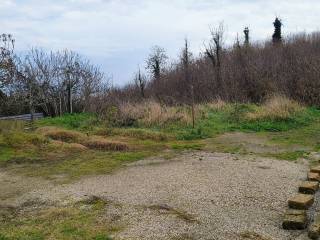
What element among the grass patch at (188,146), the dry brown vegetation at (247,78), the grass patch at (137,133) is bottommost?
the grass patch at (188,146)

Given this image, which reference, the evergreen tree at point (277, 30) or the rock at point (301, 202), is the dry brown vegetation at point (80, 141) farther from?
the evergreen tree at point (277, 30)

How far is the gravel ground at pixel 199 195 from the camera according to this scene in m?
5.91

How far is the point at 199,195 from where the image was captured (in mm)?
7422

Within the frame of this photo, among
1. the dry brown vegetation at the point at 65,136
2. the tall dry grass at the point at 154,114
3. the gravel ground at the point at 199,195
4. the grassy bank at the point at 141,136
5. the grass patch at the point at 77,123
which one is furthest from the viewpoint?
the grass patch at the point at 77,123

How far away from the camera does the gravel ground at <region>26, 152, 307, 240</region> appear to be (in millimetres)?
5914

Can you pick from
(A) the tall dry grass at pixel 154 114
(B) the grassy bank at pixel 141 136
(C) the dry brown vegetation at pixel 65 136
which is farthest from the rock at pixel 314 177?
(A) the tall dry grass at pixel 154 114

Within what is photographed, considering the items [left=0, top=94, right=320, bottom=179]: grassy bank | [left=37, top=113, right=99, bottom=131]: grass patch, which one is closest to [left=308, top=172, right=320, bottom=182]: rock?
[left=0, top=94, right=320, bottom=179]: grassy bank

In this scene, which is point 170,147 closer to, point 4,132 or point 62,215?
point 4,132

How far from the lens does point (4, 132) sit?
13.7m

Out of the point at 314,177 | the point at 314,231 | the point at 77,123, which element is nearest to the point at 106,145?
the point at 77,123

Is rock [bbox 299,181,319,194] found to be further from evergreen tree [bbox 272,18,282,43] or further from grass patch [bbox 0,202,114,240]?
evergreen tree [bbox 272,18,282,43]

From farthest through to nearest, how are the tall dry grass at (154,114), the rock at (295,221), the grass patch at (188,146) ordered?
the tall dry grass at (154,114) < the grass patch at (188,146) < the rock at (295,221)

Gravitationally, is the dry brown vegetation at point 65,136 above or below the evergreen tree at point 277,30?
below

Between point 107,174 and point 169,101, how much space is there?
46.5 feet
